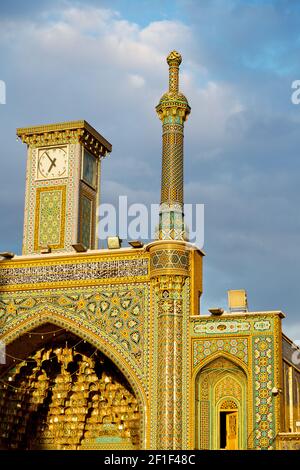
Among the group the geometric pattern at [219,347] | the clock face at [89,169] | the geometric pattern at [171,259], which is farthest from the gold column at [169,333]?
the clock face at [89,169]

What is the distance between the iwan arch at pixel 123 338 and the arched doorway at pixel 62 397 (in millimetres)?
25

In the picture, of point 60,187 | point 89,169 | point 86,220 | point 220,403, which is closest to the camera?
point 220,403

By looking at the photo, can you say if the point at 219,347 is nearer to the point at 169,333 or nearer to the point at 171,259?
the point at 169,333

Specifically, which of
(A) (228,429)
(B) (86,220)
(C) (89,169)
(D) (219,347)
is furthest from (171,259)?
(C) (89,169)

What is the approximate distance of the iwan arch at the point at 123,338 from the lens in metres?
17.6

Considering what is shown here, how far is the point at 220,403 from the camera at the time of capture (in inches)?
706

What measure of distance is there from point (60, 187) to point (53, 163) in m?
0.62

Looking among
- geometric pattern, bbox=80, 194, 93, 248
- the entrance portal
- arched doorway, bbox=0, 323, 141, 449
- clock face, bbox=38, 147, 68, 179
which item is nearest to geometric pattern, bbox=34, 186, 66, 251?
clock face, bbox=38, 147, 68, 179

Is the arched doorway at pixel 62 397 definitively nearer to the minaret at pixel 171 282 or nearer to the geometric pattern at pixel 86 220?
the minaret at pixel 171 282

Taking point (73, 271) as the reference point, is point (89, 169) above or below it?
above

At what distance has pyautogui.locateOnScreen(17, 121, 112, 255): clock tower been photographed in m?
21.0

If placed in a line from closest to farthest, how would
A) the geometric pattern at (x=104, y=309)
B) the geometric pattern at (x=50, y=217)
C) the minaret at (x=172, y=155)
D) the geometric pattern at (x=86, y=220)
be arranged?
1. the geometric pattern at (x=104, y=309)
2. the minaret at (x=172, y=155)
3. the geometric pattern at (x=50, y=217)
4. the geometric pattern at (x=86, y=220)

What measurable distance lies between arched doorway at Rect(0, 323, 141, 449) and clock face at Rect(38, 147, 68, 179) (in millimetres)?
3709
